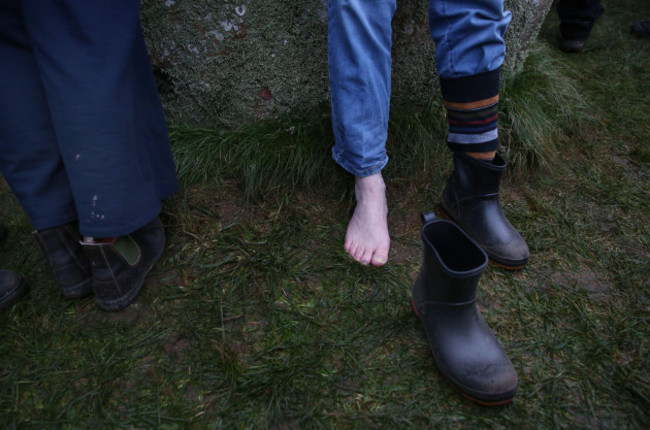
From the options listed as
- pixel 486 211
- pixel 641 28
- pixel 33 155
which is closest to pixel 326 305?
pixel 486 211

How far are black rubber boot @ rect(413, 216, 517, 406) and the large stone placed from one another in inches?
35.8

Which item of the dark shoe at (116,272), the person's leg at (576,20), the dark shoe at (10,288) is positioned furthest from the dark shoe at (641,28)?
the dark shoe at (10,288)

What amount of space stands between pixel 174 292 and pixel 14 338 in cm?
47

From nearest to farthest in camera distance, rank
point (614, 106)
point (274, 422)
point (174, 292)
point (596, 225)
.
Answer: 1. point (274, 422)
2. point (174, 292)
3. point (596, 225)
4. point (614, 106)

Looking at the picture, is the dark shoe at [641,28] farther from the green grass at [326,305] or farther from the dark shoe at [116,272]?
the dark shoe at [116,272]

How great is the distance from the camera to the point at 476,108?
1305 millimetres

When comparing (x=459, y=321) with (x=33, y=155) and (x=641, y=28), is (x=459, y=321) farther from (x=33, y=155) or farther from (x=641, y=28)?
(x=641, y=28)

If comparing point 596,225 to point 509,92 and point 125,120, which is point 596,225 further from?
point 125,120

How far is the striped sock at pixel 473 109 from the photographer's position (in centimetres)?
129

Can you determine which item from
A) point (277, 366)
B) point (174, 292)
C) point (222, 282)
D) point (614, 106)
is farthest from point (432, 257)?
point (614, 106)

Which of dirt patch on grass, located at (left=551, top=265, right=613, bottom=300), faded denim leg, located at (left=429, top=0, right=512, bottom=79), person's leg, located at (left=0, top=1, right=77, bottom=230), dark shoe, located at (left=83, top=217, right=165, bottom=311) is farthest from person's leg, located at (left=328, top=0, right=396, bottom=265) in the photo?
person's leg, located at (left=0, top=1, right=77, bottom=230)

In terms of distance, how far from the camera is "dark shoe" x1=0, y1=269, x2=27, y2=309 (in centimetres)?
127

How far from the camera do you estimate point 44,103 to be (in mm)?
1124

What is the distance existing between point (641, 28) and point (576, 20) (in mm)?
Answer: 637
